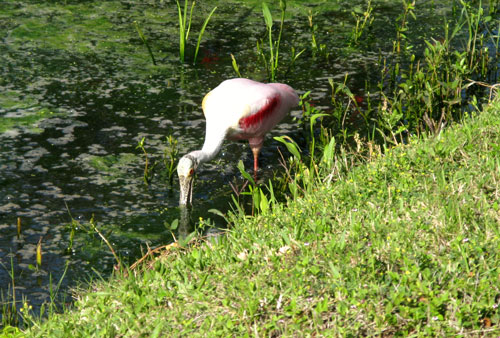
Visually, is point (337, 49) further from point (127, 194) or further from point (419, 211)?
point (419, 211)

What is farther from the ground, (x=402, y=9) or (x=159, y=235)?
(x=402, y=9)

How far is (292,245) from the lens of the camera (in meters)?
2.96

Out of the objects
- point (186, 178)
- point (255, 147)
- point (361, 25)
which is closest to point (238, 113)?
point (255, 147)

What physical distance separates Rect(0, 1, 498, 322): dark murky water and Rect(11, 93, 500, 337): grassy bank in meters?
0.75

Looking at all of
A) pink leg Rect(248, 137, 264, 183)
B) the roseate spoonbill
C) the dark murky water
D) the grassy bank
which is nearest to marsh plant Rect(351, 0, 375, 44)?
→ the dark murky water

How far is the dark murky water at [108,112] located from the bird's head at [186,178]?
0.10 m

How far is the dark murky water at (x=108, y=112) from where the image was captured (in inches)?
158

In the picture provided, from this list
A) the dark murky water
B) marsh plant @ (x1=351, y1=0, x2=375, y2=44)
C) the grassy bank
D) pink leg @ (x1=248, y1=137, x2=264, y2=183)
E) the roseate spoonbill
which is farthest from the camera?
marsh plant @ (x1=351, y1=0, x2=375, y2=44)

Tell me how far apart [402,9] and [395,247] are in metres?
5.36

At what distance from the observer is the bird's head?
166 inches

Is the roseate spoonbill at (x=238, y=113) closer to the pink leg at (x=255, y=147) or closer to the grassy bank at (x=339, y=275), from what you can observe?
the pink leg at (x=255, y=147)

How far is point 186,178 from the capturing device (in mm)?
4219

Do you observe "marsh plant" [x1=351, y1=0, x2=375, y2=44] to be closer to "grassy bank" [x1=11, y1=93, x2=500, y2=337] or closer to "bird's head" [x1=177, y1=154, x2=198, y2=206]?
"bird's head" [x1=177, y1=154, x2=198, y2=206]

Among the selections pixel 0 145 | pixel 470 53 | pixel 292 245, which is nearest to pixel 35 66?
pixel 0 145
